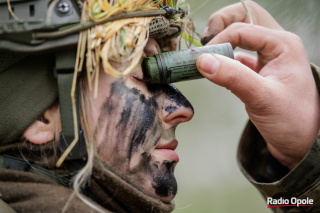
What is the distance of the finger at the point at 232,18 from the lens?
233 centimetres

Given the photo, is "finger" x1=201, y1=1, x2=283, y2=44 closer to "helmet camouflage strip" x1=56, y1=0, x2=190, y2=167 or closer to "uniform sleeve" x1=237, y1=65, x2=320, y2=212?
"uniform sleeve" x1=237, y1=65, x2=320, y2=212

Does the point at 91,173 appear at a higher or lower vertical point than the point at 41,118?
lower

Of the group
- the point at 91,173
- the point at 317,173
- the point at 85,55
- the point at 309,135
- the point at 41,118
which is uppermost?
the point at 85,55

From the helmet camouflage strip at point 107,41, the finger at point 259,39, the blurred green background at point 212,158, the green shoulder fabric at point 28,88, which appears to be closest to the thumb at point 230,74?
the helmet camouflage strip at point 107,41

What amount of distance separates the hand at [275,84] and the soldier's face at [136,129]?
0.29m

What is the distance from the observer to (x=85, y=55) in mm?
1594

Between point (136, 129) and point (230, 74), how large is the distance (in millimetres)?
495

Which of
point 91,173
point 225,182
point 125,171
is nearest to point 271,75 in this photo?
point 125,171

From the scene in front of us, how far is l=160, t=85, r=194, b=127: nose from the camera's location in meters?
1.75

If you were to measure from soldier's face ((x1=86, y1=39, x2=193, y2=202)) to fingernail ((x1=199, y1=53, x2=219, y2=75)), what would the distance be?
0.82ft

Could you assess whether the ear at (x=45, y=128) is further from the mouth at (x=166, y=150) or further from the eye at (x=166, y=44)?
the eye at (x=166, y=44)

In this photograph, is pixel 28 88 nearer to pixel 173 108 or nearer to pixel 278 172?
pixel 173 108

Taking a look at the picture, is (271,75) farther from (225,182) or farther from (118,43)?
(225,182)

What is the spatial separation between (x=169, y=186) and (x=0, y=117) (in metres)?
0.84
